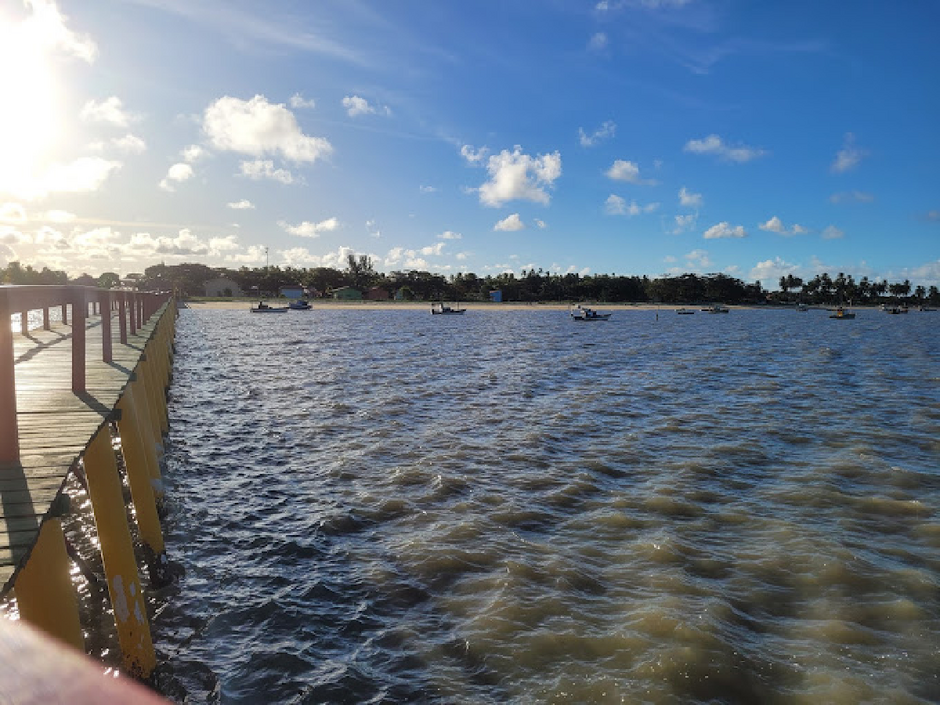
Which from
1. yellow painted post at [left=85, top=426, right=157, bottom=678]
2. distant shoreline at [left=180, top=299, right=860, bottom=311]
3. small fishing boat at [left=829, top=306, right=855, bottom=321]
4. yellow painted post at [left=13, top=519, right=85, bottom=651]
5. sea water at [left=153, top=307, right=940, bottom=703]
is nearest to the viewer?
yellow painted post at [left=13, top=519, right=85, bottom=651]

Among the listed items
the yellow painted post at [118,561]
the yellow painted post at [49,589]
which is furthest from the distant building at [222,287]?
the yellow painted post at [49,589]

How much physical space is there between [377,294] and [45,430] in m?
157

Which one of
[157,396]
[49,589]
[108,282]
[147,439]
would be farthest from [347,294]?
[49,589]

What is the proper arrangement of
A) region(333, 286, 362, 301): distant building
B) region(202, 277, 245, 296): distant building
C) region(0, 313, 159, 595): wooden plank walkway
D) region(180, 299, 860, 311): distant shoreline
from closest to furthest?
region(0, 313, 159, 595): wooden plank walkway
region(180, 299, 860, 311): distant shoreline
region(202, 277, 245, 296): distant building
region(333, 286, 362, 301): distant building

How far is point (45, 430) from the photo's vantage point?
5953 mm

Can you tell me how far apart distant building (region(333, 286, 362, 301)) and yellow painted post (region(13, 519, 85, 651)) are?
5985 inches

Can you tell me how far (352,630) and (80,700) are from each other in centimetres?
317

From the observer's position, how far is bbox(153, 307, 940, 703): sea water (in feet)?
19.7

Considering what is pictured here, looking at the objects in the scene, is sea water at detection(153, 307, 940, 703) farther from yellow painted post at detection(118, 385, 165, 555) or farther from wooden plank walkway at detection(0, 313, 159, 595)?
wooden plank walkway at detection(0, 313, 159, 595)

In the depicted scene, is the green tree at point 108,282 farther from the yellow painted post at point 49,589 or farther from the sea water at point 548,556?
the yellow painted post at point 49,589

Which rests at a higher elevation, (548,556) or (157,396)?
(157,396)

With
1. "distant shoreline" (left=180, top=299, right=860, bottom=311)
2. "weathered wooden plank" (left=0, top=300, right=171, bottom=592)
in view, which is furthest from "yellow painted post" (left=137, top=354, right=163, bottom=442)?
"distant shoreline" (left=180, top=299, right=860, bottom=311)

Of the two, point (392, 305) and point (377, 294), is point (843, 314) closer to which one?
point (392, 305)

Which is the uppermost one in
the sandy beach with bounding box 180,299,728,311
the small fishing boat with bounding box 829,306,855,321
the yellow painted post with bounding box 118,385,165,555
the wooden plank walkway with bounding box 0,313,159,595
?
the small fishing boat with bounding box 829,306,855,321
